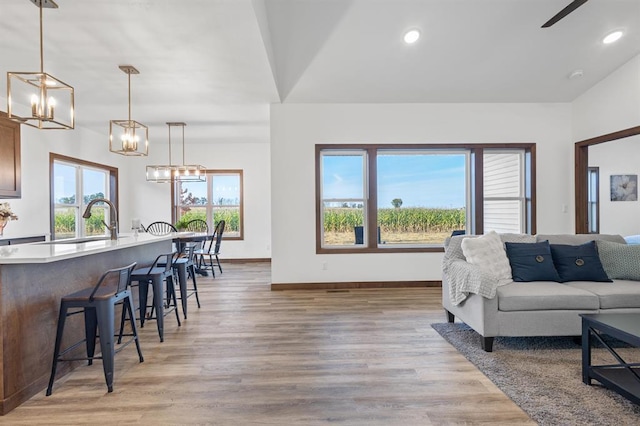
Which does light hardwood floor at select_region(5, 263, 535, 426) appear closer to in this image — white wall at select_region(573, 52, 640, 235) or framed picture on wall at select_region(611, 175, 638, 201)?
white wall at select_region(573, 52, 640, 235)

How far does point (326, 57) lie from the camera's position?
14.5ft

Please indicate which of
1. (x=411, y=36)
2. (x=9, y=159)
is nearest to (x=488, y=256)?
(x=411, y=36)

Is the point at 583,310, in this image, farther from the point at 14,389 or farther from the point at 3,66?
the point at 3,66

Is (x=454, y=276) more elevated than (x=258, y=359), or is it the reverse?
(x=454, y=276)

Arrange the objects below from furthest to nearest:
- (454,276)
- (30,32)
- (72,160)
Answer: (72,160)
(454,276)
(30,32)

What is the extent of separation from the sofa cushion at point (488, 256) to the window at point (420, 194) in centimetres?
210

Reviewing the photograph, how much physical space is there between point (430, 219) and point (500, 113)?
189cm

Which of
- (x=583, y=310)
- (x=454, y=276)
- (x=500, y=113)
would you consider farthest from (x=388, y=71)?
(x=583, y=310)

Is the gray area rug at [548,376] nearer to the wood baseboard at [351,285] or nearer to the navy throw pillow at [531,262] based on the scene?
the navy throw pillow at [531,262]

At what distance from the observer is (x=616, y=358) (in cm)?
222

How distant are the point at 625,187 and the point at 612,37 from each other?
4.13 m

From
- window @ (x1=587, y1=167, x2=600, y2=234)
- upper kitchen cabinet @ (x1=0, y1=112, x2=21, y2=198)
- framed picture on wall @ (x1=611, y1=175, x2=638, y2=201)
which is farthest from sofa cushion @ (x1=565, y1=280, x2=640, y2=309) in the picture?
upper kitchen cabinet @ (x1=0, y1=112, x2=21, y2=198)

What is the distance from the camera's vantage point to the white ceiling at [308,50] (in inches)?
120

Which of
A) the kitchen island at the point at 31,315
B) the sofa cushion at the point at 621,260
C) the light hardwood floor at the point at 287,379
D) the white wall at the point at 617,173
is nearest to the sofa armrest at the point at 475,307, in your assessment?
the light hardwood floor at the point at 287,379
